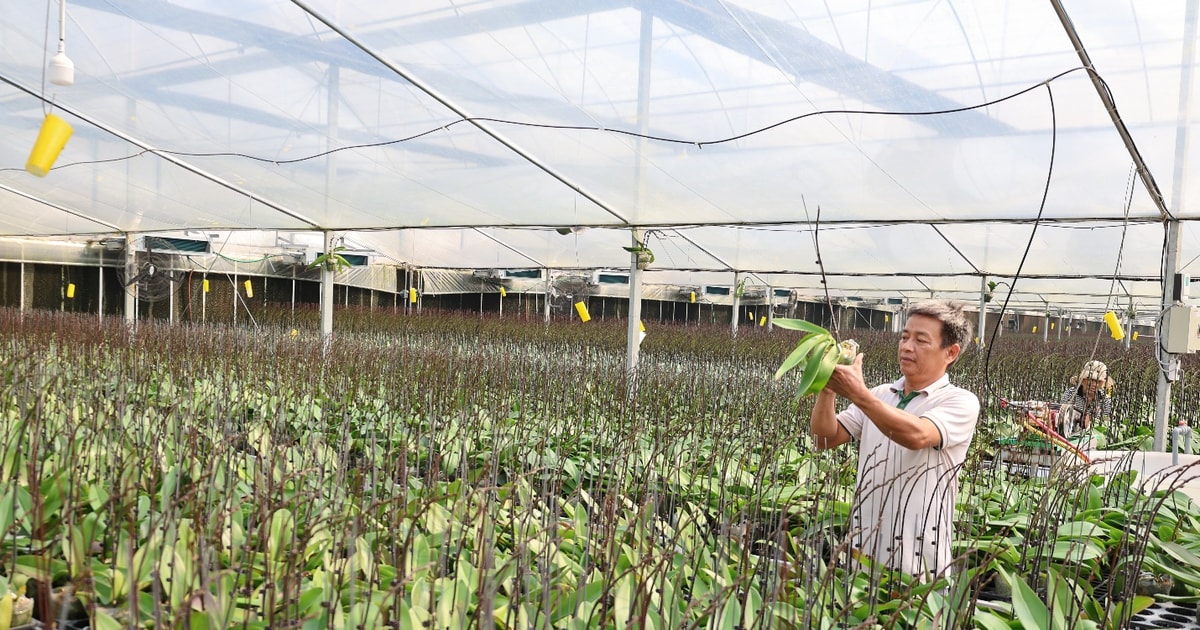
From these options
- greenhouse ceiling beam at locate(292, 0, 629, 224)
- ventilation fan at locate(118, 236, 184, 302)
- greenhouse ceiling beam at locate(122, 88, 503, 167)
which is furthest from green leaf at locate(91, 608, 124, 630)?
ventilation fan at locate(118, 236, 184, 302)

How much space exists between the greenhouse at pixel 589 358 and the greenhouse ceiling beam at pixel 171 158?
0.03 m

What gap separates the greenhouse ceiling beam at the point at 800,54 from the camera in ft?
10.7

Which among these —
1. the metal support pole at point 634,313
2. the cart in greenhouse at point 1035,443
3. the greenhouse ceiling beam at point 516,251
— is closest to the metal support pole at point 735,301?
the greenhouse ceiling beam at point 516,251

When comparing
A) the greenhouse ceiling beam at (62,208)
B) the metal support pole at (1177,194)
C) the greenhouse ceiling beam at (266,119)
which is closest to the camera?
the metal support pole at (1177,194)

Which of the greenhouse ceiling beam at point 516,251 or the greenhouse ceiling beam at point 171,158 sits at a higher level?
the greenhouse ceiling beam at point 171,158

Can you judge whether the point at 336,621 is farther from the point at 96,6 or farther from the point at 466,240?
the point at 466,240

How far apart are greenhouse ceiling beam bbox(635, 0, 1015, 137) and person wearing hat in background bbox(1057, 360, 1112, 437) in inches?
66.3

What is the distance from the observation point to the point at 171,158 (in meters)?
6.30

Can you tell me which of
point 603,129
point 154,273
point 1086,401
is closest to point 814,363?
point 603,129

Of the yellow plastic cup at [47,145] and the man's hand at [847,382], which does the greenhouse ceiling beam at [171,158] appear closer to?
the yellow plastic cup at [47,145]

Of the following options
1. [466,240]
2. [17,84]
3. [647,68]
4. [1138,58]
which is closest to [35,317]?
[17,84]

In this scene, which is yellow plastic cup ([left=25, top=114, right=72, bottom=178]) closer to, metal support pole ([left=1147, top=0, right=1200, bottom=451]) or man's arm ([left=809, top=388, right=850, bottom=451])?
man's arm ([left=809, top=388, right=850, bottom=451])

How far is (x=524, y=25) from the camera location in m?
3.62

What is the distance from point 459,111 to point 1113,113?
10.3 ft
